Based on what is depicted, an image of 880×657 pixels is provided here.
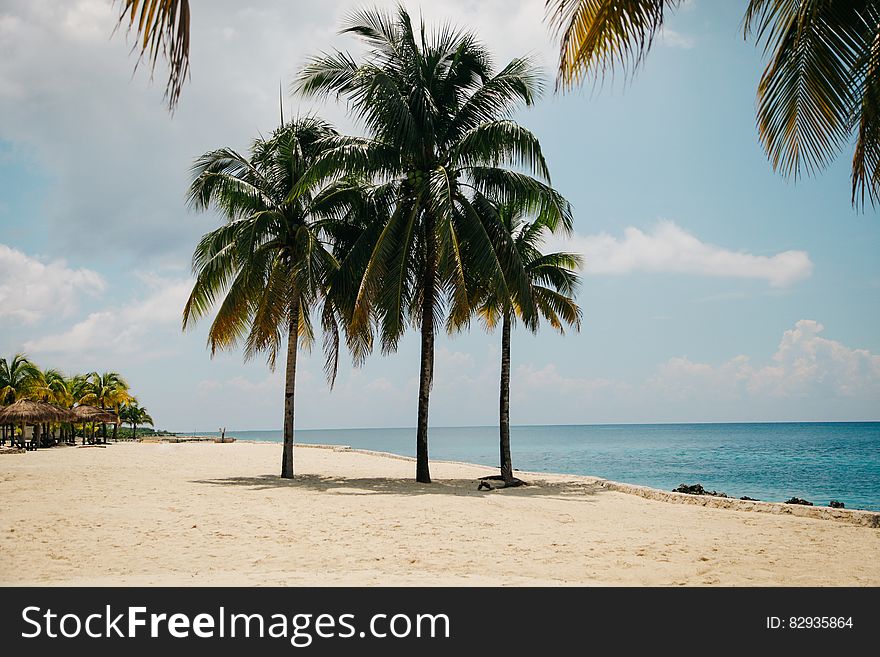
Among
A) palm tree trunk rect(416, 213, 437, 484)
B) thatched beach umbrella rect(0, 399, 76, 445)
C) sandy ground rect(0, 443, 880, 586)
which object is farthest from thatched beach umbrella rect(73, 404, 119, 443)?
palm tree trunk rect(416, 213, 437, 484)

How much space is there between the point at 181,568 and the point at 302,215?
40.8ft

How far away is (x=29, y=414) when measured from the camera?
31.3 meters

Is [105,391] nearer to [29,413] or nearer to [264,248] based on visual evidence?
[29,413]

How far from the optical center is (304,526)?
1016cm

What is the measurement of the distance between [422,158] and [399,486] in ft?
26.6

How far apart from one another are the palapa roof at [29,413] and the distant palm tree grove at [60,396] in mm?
107

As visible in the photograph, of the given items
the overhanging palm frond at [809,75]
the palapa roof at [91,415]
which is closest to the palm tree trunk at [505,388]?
the overhanging palm frond at [809,75]

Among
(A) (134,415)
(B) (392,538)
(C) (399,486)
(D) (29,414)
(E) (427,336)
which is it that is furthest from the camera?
(A) (134,415)

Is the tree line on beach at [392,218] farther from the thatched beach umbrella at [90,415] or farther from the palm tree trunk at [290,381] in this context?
the thatched beach umbrella at [90,415]

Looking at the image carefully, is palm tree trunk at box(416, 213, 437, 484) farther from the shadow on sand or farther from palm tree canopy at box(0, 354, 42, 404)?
palm tree canopy at box(0, 354, 42, 404)

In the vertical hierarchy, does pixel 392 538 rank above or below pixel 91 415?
below

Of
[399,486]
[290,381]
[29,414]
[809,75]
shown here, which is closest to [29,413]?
[29,414]

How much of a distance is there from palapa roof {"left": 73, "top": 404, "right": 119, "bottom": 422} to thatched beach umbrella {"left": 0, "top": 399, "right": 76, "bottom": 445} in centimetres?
292

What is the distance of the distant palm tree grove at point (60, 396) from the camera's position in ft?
122
